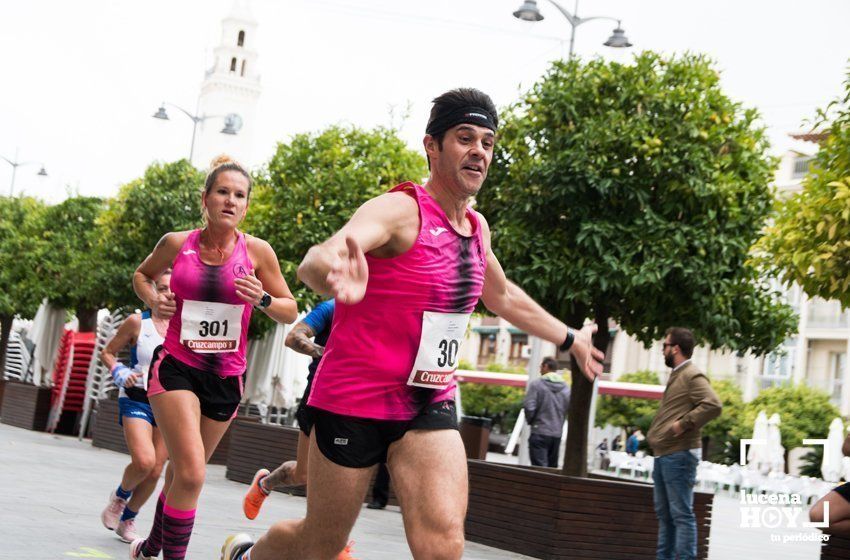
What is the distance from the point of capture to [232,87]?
14012 centimetres

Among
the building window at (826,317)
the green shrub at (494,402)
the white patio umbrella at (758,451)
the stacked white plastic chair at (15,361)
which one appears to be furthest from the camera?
the building window at (826,317)

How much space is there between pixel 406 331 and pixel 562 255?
7.23 metres

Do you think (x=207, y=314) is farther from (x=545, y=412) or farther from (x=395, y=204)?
(x=545, y=412)

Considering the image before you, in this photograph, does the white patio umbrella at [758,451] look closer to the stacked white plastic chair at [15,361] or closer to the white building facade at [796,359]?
the white building facade at [796,359]

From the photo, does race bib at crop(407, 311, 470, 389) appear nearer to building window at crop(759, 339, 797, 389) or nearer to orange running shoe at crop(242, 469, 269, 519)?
orange running shoe at crop(242, 469, 269, 519)

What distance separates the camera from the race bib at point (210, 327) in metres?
6.14

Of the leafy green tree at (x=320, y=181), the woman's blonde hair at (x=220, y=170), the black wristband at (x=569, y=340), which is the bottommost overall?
the black wristband at (x=569, y=340)

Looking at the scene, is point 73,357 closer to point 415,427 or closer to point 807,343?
point 415,427

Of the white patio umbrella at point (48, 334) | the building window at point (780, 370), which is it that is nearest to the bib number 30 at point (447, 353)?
the white patio umbrella at point (48, 334)

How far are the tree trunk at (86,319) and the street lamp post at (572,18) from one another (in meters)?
11.0

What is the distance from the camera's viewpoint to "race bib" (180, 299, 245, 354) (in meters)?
6.14

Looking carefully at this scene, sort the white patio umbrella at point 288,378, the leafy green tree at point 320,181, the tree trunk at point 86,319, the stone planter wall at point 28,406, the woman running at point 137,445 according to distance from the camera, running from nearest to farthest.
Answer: the woman running at point 137,445 < the leafy green tree at point 320,181 < the white patio umbrella at point 288,378 < the stone planter wall at point 28,406 < the tree trunk at point 86,319

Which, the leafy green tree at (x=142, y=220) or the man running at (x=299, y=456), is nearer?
the man running at (x=299, y=456)

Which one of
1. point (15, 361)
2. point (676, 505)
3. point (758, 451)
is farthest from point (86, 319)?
point (676, 505)
